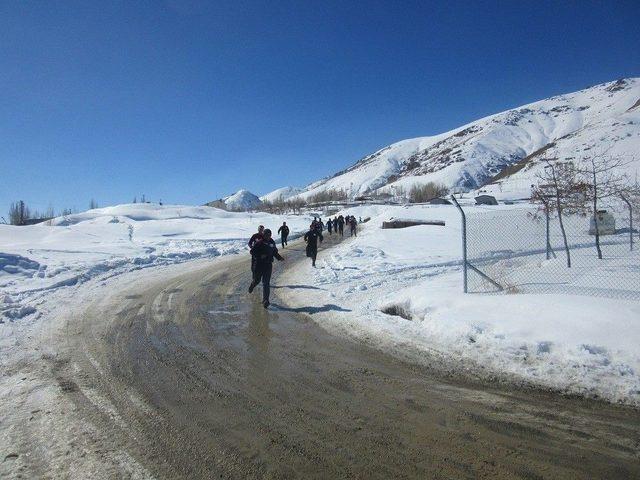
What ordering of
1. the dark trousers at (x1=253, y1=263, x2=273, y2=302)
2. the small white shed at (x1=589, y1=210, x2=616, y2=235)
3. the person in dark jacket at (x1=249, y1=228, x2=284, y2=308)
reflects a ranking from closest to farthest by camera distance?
the dark trousers at (x1=253, y1=263, x2=273, y2=302)
the person in dark jacket at (x1=249, y1=228, x2=284, y2=308)
the small white shed at (x1=589, y1=210, x2=616, y2=235)

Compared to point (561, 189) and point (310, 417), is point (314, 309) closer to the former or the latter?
point (310, 417)

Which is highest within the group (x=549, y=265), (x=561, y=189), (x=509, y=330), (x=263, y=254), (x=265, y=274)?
(x=561, y=189)

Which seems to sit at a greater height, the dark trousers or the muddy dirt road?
the dark trousers

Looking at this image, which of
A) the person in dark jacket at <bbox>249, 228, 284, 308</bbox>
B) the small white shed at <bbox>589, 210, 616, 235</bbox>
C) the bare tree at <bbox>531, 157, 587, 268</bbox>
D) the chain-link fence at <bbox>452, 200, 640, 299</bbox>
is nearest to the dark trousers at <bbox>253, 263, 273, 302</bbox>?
the person in dark jacket at <bbox>249, 228, 284, 308</bbox>

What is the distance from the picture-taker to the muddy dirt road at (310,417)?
10.1 feet

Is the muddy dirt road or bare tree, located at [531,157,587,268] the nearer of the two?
the muddy dirt road

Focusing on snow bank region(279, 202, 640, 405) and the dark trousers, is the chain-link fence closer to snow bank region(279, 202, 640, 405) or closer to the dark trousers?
snow bank region(279, 202, 640, 405)

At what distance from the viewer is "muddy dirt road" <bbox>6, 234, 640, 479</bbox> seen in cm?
307

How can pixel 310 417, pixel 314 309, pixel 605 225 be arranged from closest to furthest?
pixel 310 417 → pixel 314 309 → pixel 605 225

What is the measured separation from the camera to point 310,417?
12.7 ft

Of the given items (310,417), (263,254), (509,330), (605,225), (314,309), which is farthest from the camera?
(605,225)

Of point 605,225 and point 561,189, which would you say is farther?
point 605,225

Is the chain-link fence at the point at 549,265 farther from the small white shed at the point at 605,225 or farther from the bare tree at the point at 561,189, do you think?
the bare tree at the point at 561,189

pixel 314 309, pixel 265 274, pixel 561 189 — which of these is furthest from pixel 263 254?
pixel 561 189
